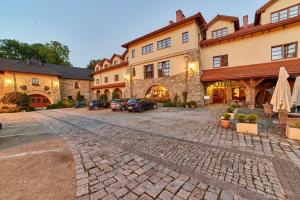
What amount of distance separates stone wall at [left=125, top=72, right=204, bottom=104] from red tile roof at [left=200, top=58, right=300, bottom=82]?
3.61ft

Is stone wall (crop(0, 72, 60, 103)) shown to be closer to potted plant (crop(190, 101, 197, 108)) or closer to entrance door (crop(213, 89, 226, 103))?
potted plant (crop(190, 101, 197, 108))

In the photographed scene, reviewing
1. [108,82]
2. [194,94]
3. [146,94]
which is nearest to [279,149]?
[194,94]

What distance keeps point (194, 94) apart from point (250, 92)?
5.28 meters

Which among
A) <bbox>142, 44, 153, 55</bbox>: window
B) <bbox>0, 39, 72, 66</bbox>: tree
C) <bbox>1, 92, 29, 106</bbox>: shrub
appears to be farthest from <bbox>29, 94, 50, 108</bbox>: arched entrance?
<bbox>142, 44, 153, 55</bbox>: window

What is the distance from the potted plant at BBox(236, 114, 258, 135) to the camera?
5930mm

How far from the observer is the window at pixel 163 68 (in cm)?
1844

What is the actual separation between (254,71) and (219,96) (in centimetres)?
685

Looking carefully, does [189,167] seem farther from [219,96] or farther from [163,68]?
[219,96]

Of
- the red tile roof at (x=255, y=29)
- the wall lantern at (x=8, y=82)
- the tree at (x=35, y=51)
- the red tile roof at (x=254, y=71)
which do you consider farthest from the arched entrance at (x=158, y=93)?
Result: the tree at (x=35, y=51)

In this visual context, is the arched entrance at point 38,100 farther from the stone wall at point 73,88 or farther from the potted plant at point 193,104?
the potted plant at point 193,104

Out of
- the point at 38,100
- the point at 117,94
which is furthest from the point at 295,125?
the point at 38,100

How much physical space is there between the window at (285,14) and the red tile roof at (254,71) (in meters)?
4.29

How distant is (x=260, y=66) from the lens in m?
13.3

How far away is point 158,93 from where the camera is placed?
20.4 metres
